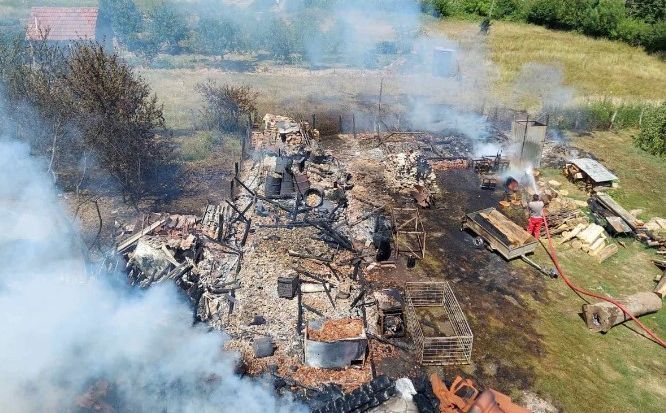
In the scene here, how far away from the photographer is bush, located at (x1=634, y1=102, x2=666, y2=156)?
2698 cm

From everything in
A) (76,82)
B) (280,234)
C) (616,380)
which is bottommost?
(616,380)

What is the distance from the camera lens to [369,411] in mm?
9500

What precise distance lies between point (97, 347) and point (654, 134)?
101ft

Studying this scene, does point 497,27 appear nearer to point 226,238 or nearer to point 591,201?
point 591,201

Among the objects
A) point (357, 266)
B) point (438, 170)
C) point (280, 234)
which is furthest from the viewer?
point (438, 170)

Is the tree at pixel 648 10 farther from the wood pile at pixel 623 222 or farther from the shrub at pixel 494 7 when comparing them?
the wood pile at pixel 623 222

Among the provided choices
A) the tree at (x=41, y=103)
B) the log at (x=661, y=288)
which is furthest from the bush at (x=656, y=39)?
the tree at (x=41, y=103)

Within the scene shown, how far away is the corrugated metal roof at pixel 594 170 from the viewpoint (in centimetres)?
2244

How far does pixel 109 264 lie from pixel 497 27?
44.8m

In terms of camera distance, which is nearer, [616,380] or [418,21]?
[616,380]

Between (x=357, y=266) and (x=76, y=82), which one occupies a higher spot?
(x=76, y=82)

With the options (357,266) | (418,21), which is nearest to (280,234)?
(357,266)

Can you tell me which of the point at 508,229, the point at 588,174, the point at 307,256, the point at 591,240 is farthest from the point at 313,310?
the point at 588,174

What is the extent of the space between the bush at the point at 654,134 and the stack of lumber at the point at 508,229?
50.4 feet
